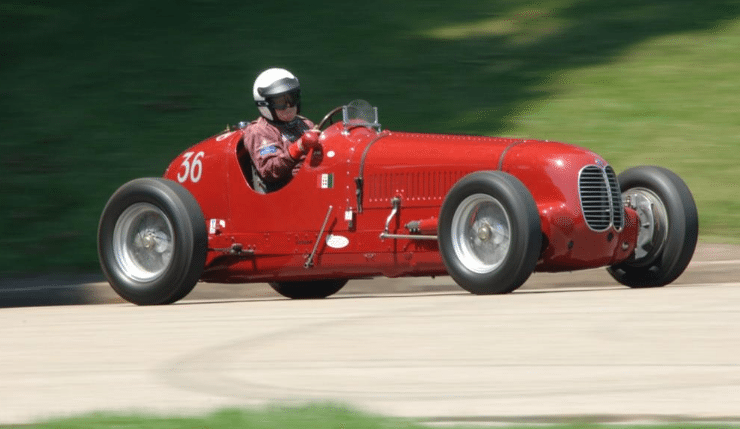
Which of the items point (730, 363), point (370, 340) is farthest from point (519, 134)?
point (730, 363)

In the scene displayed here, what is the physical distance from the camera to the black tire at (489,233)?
844 cm

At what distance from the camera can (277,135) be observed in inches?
396

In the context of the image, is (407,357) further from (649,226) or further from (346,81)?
(346,81)

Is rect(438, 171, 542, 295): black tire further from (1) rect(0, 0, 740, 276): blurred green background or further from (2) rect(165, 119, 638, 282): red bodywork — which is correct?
(1) rect(0, 0, 740, 276): blurred green background

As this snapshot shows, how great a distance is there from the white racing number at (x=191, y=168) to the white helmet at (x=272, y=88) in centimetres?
55

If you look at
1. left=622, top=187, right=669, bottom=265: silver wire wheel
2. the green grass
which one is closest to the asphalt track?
the green grass

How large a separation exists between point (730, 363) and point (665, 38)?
12.0 meters

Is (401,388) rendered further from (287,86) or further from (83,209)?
(83,209)

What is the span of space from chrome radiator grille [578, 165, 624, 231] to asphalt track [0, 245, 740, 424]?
440 millimetres

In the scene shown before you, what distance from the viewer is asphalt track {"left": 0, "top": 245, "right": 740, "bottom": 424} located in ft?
15.6

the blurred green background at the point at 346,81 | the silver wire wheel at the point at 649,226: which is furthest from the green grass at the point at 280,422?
the blurred green background at the point at 346,81

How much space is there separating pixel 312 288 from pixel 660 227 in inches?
105

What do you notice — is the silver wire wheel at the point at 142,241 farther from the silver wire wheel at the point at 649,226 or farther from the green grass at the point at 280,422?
the green grass at the point at 280,422

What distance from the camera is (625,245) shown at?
9180mm
